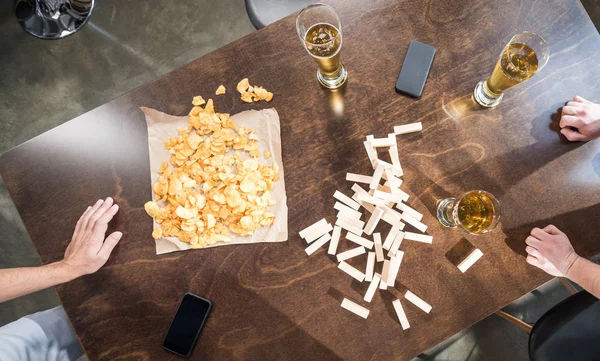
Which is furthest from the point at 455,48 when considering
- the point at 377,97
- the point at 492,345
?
the point at 492,345

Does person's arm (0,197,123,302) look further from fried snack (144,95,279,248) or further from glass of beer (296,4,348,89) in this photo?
glass of beer (296,4,348,89)

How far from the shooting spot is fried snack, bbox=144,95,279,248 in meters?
1.48

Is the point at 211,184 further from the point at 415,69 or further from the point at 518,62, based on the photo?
the point at 518,62

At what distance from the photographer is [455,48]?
1531 mm

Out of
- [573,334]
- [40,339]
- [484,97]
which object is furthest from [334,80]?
[40,339]

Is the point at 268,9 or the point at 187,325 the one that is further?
the point at 268,9

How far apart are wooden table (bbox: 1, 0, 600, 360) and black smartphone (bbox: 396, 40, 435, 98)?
4 centimetres

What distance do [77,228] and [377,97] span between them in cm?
128

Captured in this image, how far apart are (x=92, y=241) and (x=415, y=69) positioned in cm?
→ 140

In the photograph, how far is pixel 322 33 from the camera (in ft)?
4.75

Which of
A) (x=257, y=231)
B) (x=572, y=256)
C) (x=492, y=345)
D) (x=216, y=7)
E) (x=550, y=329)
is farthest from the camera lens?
(x=216, y=7)

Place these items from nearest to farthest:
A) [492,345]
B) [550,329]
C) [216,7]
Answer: [550,329], [492,345], [216,7]

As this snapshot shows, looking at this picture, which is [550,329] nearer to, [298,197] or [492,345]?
[492,345]

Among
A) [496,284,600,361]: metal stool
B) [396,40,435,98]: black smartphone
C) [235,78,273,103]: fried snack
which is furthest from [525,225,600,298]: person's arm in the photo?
[235,78,273,103]: fried snack
